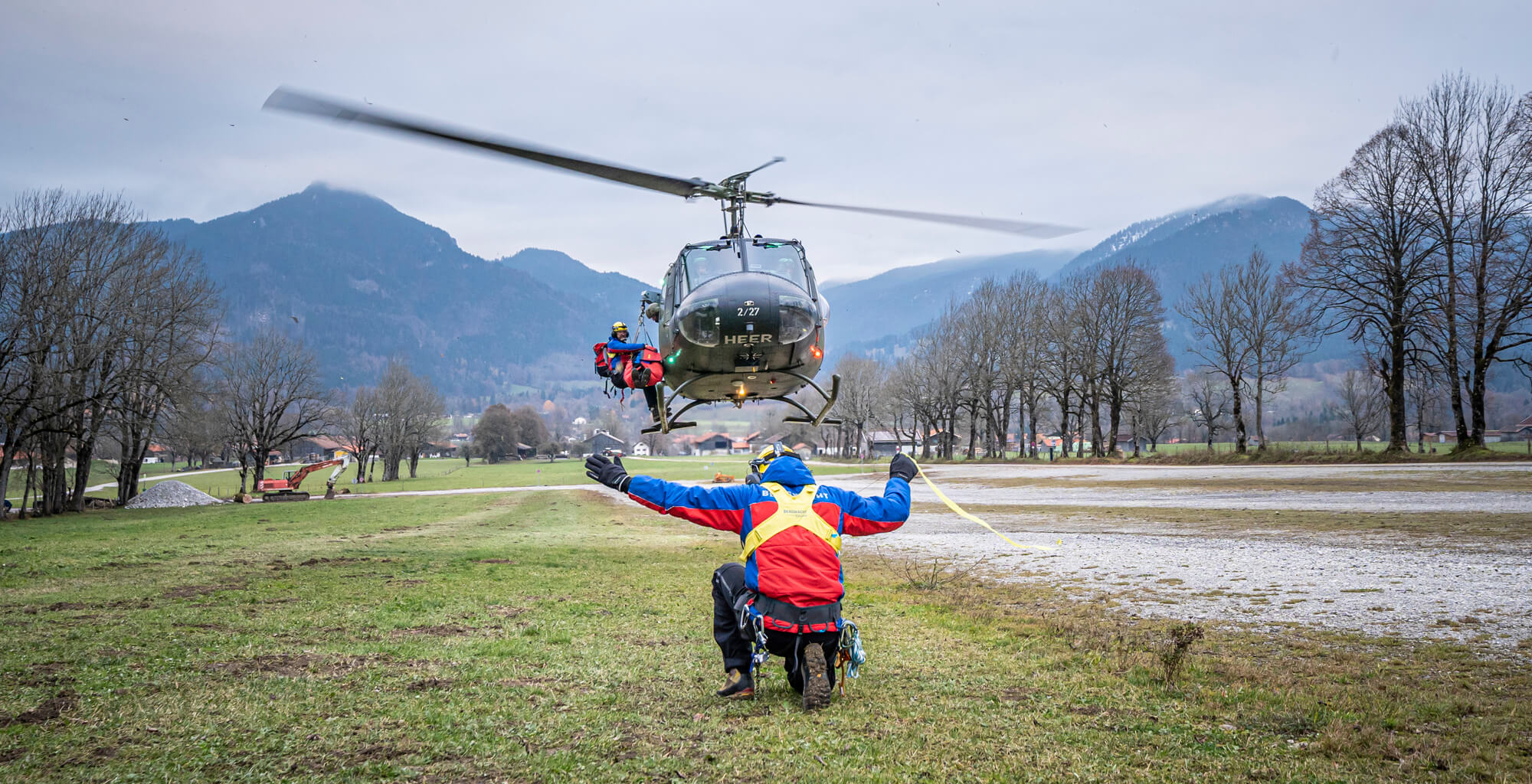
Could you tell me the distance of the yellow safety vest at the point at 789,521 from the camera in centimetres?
584

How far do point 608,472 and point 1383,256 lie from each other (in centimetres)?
4563

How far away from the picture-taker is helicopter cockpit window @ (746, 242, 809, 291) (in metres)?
12.0

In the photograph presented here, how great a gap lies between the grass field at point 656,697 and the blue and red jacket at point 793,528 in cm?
95

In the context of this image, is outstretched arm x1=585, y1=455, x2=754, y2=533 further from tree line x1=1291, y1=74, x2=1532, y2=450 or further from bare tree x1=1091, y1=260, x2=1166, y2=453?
bare tree x1=1091, y1=260, x2=1166, y2=453

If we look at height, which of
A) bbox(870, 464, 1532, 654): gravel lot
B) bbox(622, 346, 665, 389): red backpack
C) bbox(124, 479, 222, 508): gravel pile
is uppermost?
bbox(622, 346, 665, 389): red backpack

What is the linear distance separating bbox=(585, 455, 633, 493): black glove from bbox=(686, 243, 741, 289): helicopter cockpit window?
5522mm

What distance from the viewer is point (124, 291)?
35.0m

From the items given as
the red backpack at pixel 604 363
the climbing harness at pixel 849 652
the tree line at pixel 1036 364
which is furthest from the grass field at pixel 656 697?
the tree line at pixel 1036 364

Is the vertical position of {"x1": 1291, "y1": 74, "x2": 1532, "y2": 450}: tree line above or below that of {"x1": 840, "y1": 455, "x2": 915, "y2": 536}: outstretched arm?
above

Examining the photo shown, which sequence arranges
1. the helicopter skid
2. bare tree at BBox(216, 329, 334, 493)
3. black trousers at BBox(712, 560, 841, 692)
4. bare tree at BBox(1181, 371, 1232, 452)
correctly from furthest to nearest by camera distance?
bare tree at BBox(1181, 371, 1232, 452)
bare tree at BBox(216, 329, 334, 493)
the helicopter skid
black trousers at BBox(712, 560, 841, 692)

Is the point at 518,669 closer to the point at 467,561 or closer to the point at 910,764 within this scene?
the point at 910,764

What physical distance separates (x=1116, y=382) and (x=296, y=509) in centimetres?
5423

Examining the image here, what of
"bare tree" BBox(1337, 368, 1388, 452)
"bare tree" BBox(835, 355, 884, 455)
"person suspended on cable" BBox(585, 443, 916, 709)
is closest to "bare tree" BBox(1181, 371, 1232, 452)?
"bare tree" BBox(1337, 368, 1388, 452)

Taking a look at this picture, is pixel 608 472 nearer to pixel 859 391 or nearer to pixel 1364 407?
pixel 859 391
